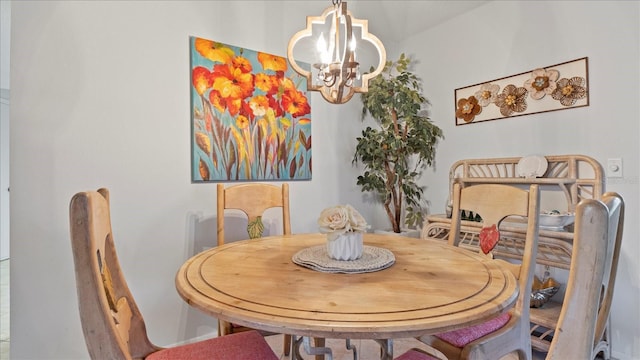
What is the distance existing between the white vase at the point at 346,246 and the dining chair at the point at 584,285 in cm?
66

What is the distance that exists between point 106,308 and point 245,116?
178 cm

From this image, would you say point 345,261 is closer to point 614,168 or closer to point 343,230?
point 343,230

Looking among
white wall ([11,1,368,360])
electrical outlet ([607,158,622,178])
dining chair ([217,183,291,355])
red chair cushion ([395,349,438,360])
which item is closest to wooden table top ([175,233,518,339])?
red chair cushion ([395,349,438,360])

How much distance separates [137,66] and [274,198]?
1.13 meters

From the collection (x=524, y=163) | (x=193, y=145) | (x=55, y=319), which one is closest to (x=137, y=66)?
(x=193, y=145)

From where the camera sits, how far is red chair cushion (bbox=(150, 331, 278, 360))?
106 centimetres

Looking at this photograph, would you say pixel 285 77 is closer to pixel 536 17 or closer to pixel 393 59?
pixel 393 59

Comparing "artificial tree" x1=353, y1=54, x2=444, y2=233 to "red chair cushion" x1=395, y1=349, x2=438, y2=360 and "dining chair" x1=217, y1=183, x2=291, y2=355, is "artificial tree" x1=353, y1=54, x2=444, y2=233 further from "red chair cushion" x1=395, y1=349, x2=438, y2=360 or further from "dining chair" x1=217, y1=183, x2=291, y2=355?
"red chair cushion" x1=395, y1=349, x2=438, y2=360

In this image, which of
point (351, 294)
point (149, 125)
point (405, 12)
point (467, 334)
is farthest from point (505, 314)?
point (405, 12)

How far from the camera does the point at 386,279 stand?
98cm

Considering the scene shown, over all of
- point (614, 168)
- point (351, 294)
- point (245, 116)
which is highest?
point (245, 116)

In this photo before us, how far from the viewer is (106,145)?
73.4 inches

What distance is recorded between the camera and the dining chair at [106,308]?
68cm

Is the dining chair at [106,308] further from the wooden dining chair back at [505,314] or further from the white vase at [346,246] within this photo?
the wooden dining chair back at [505,314]
